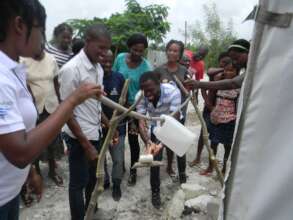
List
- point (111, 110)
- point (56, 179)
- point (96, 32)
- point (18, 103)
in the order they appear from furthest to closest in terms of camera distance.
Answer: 1. point (56, 179)
2. point (111, 110)
3. point (96, 32)
4. point (18, 103)

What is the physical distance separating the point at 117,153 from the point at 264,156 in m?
2.91

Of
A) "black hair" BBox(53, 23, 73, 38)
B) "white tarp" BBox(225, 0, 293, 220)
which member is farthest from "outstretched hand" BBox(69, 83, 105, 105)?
"black hair" BBox(53, 23, 73, 38)

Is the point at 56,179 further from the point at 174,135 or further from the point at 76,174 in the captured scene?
the point at 174,135

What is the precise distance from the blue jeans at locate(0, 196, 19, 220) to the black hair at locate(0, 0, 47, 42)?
0.69m

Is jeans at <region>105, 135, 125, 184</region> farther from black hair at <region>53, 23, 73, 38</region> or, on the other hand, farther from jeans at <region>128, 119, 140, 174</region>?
black hair at <region>53, 23, 73, 38</region>

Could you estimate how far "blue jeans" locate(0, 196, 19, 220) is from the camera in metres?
1.48

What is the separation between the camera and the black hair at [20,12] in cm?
124

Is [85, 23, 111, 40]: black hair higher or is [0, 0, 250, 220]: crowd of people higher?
[85, 23, 111, 40]: black hair

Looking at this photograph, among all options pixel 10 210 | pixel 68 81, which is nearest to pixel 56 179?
pixel 68 81

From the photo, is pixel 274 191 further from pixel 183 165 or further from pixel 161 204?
pixel 183 165

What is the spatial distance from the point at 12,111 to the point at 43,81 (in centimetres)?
269

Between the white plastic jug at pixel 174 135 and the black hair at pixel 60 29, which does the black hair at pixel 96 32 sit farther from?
Answer: the black hair at pixel 60 29

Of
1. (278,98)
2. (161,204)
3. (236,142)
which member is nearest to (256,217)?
(236,142)

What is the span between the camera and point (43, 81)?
3791mm
